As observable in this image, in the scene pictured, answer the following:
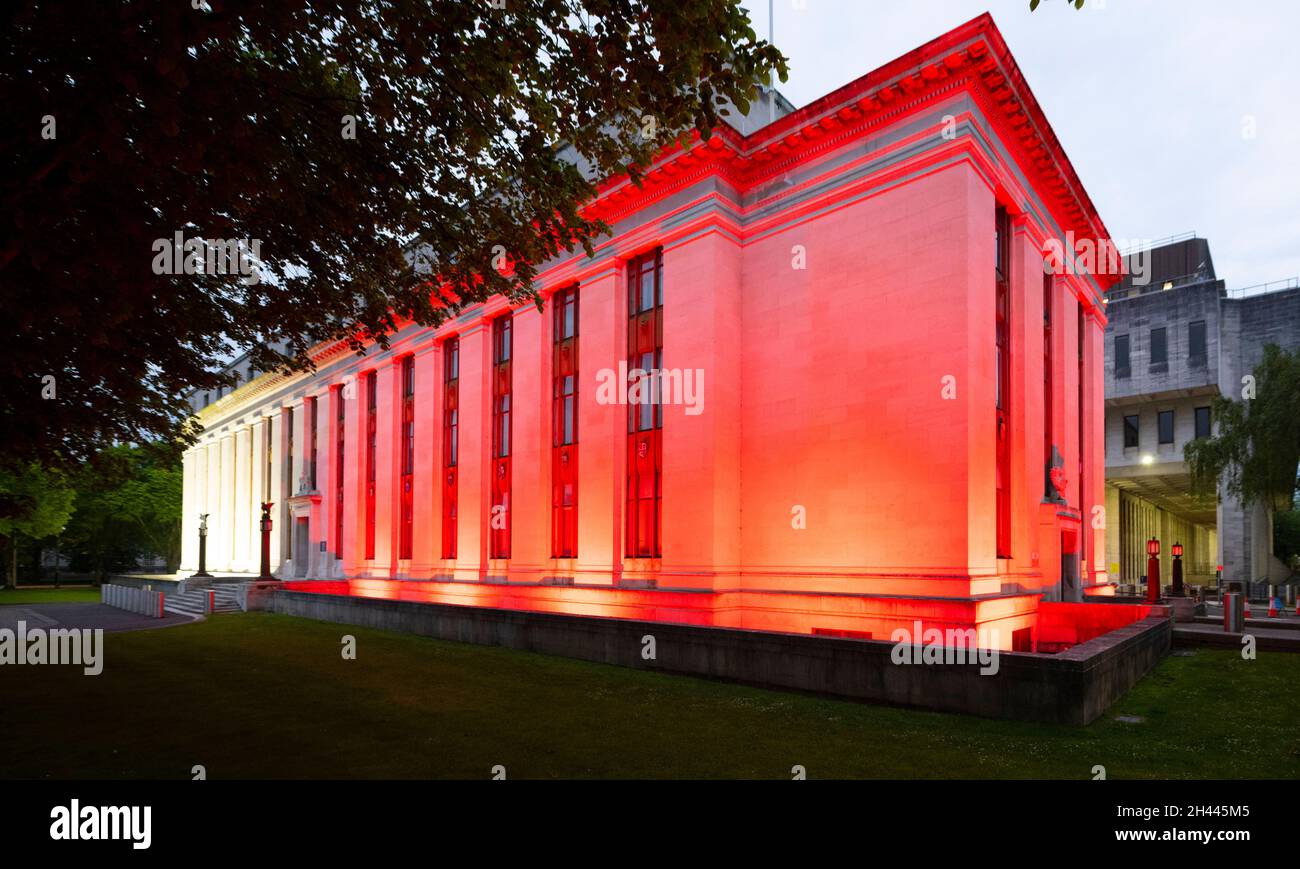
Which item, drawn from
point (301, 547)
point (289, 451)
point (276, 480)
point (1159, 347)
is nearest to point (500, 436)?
point (301, 547)

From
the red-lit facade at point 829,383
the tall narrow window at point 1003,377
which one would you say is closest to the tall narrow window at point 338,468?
the red-lit facade at point 829,383

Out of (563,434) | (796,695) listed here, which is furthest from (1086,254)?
(796,695)

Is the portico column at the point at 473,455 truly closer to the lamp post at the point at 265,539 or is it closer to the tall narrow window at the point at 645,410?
the tall narrow window at the point at 645,410

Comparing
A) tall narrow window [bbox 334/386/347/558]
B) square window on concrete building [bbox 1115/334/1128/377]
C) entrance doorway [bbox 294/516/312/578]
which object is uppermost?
square window on concrete building [bbox 1115/334/1128/377]

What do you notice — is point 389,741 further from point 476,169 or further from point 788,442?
point 788,442

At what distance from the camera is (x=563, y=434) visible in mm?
28000

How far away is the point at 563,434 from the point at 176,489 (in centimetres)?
5916

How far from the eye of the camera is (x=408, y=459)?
37.4 meters

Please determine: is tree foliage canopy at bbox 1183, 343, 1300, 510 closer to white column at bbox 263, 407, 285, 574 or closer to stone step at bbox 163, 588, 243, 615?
stone step at bbox 163, 588, 243, 615

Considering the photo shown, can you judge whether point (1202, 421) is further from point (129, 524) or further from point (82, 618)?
point (129, 524)

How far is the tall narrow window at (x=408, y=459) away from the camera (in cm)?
3669

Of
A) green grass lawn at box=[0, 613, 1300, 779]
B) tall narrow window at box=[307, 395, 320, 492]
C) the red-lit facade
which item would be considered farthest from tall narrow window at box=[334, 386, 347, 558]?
green grass lawn at box=[0, 613, 1300, 779]

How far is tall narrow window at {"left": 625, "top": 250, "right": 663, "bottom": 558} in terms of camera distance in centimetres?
2430

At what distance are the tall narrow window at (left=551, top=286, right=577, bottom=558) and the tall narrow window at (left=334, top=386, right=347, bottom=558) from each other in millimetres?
19822
